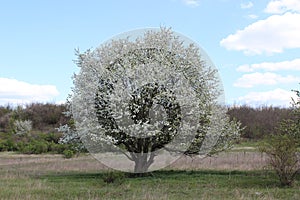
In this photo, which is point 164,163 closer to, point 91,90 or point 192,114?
point 192,114

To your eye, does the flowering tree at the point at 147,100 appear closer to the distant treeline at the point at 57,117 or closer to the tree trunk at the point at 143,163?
the tree trunk at the point at 143,163

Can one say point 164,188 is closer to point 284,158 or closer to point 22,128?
point 284,158

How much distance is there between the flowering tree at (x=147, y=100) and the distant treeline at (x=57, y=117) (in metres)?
35.3

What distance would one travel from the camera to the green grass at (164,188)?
40.8ft

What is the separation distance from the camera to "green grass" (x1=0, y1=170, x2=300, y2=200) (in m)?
12.4

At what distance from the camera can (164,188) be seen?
46.9ft

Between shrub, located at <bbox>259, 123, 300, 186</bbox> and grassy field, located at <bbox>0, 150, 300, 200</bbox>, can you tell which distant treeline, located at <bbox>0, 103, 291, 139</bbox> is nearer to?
grassy field, located at <bbox>0, 150, 300, 200</bbox>

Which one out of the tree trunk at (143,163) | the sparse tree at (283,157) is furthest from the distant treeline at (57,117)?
the sparse tree at (283,157)

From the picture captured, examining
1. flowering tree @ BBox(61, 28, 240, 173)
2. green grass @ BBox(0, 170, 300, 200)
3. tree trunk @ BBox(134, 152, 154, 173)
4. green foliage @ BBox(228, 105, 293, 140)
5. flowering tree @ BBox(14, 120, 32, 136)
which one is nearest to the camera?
green grass @ BBox(0, 170, 300, 200)

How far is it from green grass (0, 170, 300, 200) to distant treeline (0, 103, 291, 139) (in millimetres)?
36643

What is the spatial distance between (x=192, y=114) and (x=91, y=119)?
14.5ft

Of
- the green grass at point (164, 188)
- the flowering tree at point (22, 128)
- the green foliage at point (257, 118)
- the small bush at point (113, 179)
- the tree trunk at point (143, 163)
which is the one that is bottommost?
the green grass at point (164, 188)

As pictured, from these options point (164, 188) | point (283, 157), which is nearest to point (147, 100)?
point (164, 188)

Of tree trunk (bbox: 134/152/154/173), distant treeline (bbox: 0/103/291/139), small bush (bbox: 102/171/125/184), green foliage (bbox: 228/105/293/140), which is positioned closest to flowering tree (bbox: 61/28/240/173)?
tree trunk (bbox: 134/152/154/173)
